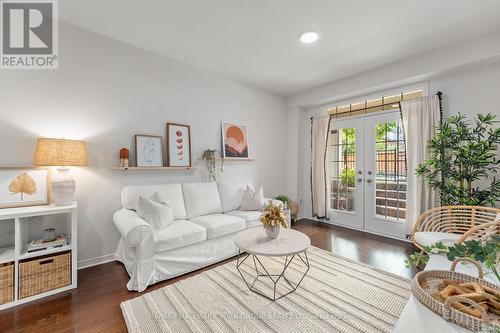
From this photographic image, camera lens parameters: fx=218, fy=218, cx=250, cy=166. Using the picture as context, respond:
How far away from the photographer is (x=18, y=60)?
222 cm

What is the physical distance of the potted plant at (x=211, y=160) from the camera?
138 inches

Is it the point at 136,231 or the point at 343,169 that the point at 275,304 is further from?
the point at 343,169

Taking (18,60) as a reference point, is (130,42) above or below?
above

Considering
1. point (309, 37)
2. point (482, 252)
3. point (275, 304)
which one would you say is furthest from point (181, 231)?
point (309, 37)

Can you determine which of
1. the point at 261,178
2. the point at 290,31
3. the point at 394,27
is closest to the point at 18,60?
→ the point at 290,31

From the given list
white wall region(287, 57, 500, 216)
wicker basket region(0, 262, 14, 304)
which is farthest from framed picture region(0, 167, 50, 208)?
white wall region(287, 57, 500, 216)

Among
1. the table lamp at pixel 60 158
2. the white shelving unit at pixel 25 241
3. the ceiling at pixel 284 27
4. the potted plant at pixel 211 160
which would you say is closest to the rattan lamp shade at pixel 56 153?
the table lamp at pixel 60 158

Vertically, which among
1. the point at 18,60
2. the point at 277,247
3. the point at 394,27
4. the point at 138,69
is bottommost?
the point at 277,247

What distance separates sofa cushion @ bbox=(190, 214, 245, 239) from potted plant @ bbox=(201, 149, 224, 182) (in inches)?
34.0

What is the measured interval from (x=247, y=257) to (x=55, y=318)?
1.84 meters

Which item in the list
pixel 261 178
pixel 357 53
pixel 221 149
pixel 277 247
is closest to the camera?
pixel 277 247

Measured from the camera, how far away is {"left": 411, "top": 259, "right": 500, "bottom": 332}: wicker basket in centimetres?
71

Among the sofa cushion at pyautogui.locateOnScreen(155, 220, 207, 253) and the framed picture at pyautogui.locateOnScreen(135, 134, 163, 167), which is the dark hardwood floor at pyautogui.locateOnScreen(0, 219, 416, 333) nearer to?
the sofa cushion at pyautogui.locateOnScreen(155, 220, 207, 253)

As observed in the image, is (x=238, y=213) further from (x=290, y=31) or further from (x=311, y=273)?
(x=290, y=31)
